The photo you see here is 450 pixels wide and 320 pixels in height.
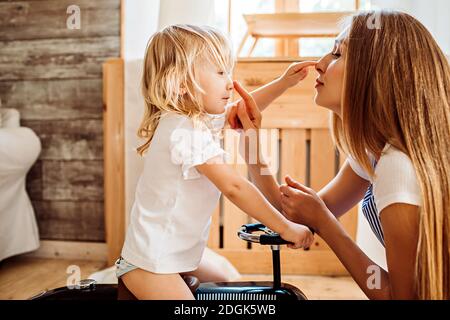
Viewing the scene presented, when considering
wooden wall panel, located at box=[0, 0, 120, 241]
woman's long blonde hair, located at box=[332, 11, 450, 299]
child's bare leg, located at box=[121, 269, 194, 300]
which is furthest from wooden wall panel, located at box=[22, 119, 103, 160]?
woman's long blonde hair, located at box=[332, 11, 450, 299]

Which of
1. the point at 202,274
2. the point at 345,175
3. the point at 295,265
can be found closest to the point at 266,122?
the point at 295,265

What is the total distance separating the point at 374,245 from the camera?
4.54 feet

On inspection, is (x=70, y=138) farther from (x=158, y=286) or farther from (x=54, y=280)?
(x=158, y=286)

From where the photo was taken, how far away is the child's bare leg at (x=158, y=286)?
68 cm

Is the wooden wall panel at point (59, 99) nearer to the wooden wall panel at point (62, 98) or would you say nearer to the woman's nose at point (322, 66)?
the wooden wall panel at point (62, 98)

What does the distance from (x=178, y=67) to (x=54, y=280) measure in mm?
Result: 901

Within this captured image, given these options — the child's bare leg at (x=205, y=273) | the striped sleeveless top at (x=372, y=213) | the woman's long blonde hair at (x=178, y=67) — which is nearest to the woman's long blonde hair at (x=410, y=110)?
the striped sleeveless top at (x=372, y=213)

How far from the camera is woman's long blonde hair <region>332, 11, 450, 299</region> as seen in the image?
0.60 meters

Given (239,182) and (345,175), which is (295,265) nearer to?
(345,175)

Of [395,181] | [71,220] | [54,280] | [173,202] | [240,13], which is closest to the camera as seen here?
[395,181]

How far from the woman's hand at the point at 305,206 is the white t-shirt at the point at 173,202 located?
13 centimetres

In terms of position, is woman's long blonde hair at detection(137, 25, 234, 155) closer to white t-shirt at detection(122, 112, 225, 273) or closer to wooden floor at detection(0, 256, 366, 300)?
white t-shirt at detection(122, 112, 225, 273)

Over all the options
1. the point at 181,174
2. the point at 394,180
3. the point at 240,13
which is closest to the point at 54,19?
the point at 240,13

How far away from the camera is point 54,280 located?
1.39m
